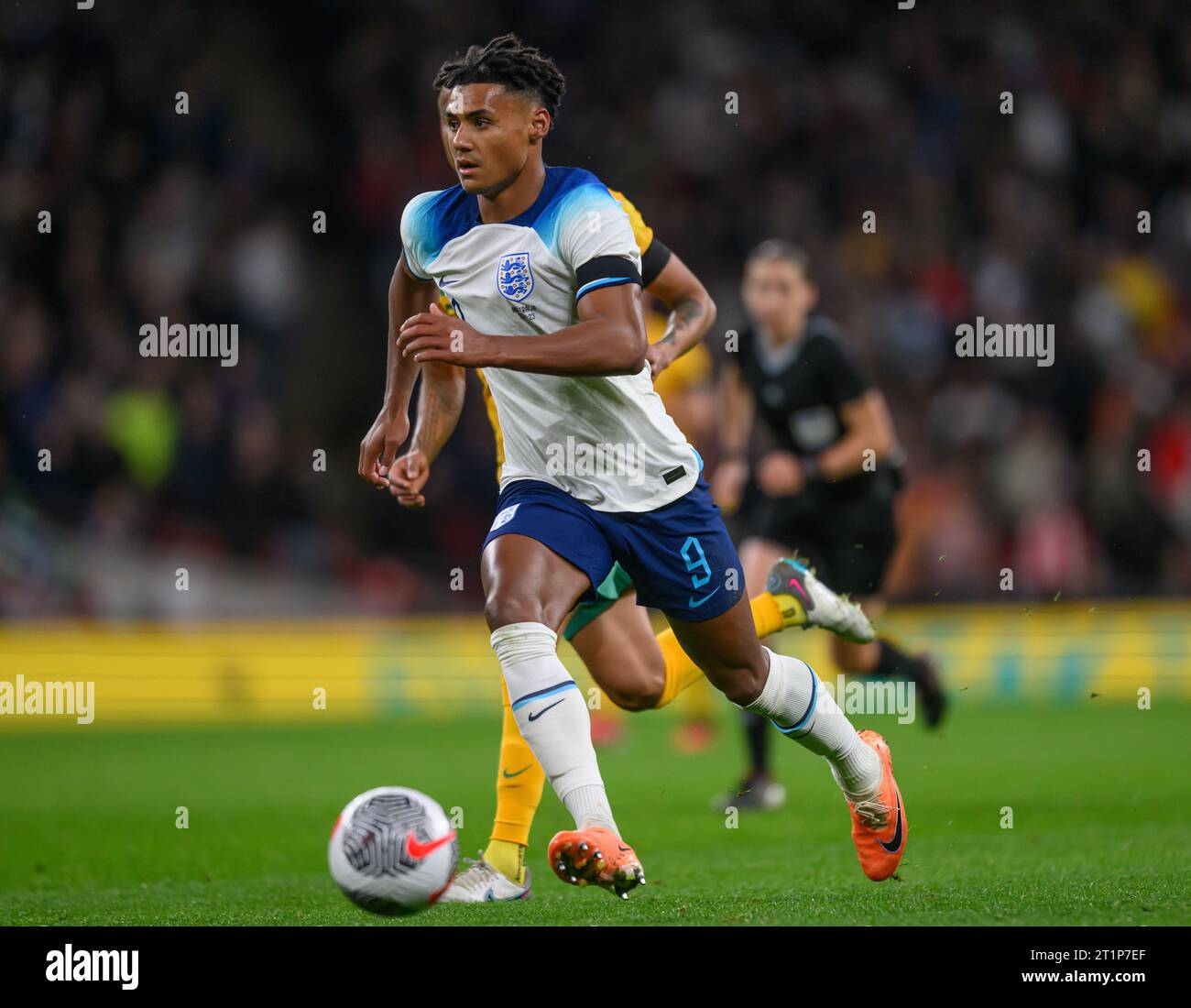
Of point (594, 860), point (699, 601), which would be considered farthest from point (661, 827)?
point (594, 860)

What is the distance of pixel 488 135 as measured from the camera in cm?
465

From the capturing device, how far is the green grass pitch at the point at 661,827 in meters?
4.82

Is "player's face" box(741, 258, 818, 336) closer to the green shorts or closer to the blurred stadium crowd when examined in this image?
the green shorts

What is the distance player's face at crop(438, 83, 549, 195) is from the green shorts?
1.29 meters

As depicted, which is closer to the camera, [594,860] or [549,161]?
[594,860]

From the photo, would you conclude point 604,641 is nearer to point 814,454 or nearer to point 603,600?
point 603,600

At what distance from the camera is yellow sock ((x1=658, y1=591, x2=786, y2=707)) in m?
5.79

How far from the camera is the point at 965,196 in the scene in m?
16.6

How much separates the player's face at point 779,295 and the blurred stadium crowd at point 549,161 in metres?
5.23

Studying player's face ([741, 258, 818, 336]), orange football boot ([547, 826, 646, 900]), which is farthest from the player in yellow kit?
player's face ([741, 258, 818, 336])

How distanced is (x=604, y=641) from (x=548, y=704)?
1.06 meters

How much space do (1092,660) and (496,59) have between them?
10359mm

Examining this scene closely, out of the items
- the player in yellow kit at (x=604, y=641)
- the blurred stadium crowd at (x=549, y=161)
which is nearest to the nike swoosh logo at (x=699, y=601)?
the player in yellow kit at (x=604, y=641)

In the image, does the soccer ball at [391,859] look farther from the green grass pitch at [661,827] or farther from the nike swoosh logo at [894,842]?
the nike swoosh logo at [894,842]
